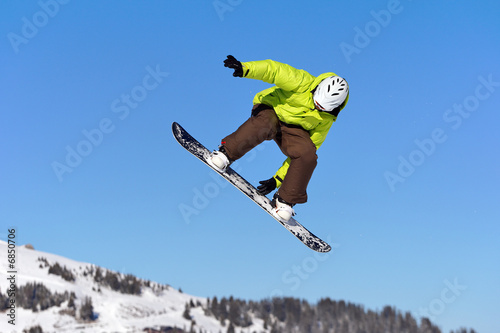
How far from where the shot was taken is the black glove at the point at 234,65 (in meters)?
8.58

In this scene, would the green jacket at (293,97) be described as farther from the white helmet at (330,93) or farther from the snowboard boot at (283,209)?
the snowboard boot at (283,209)

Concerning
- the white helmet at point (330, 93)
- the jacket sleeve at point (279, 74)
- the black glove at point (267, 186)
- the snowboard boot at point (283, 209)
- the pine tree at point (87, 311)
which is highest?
the pine tree at point (87, 311)

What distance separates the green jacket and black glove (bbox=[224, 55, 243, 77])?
0.27 meters

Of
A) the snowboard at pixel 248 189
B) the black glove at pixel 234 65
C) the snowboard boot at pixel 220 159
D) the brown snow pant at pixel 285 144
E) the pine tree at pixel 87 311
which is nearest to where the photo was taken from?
the black glove at pixel 234 65

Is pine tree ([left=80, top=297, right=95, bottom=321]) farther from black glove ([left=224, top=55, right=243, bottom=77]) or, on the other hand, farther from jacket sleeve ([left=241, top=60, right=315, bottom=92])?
black glove ([left=224, top=55, right=243, bottom=77])

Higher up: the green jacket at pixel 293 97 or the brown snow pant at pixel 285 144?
the green jacket at pixel 293 97

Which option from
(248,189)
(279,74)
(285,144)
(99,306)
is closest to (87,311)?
(99,306)

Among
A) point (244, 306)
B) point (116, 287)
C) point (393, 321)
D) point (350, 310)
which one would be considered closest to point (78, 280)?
point (116, 287)

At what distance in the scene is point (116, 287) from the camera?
46.1 metres

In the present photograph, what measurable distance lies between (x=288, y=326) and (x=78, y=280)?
16.3 meters

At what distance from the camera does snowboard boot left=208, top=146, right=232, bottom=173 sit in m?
9.88

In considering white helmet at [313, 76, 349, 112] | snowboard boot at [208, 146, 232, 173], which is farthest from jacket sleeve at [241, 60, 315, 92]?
snowboard boot at [208, 146, 232, 173]

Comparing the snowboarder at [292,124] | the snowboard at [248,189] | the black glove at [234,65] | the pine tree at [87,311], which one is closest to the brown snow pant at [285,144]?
the snowboarder at [292,124]

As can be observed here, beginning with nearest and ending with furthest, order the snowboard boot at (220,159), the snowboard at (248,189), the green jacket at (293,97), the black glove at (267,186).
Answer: the green jacket at (293,97)
the snowboard boot at (220,159)
the snowboard at (248,189)
the black glove at (267,186)
